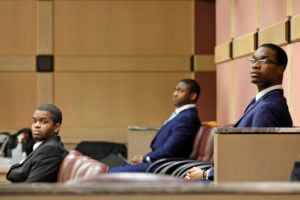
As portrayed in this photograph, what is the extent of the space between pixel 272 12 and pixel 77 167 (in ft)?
7.22

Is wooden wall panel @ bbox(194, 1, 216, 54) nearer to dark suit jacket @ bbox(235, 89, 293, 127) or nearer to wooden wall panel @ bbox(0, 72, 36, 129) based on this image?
wooden wall panel @ bbox(0, 72, 36, 129)

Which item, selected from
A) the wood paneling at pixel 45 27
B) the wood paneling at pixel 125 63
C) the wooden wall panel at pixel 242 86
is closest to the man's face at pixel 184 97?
the wooden wall panel at pixel 242 86

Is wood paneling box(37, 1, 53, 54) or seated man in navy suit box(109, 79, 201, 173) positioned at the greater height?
wood paneling box(37, 1, 53, 54)

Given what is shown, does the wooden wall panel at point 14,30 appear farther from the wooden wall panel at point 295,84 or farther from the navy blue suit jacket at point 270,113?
the navy blue suit jacket at point 270,113

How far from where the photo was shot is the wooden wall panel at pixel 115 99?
7992mm

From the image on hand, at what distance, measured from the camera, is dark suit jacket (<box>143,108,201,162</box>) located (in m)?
5.25

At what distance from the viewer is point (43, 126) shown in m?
3.49

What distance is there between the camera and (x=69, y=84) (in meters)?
7.99

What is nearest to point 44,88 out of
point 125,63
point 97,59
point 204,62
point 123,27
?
point 97,59

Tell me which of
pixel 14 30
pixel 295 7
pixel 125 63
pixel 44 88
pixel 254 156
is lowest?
pixel 254 156

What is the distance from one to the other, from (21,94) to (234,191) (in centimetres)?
648

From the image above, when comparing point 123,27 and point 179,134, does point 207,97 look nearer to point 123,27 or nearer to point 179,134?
point 123,27

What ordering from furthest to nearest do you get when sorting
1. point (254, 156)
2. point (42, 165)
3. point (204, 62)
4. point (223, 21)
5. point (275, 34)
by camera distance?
1. point (204, 62)
2. point (223, 21)
3. point (275, 34)
4. point (42, 165)
5. point (254, 156)

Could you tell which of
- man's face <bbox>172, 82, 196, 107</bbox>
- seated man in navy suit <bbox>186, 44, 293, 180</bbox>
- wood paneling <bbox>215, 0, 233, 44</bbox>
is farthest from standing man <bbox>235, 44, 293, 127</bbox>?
wood paneling <bbox>215, 0, 233, 44</bbox>
